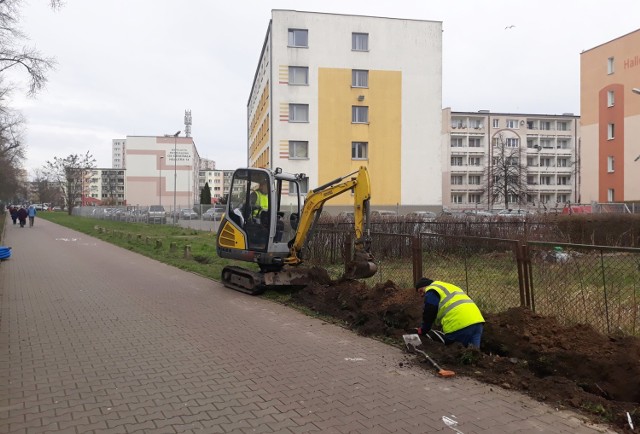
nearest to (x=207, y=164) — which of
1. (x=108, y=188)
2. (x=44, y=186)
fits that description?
(x=108, y=188)

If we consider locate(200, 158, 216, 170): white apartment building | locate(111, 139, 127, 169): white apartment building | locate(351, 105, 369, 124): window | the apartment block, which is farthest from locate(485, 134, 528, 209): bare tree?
locate(111, 139, 127, 169): white apartment building

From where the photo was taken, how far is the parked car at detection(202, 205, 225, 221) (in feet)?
122

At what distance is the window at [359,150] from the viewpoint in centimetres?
4372

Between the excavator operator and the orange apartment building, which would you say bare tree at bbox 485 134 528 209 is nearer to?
the orange apartment building

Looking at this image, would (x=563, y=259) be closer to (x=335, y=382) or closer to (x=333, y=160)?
(x=335, y=382)

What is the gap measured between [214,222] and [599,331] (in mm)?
32289

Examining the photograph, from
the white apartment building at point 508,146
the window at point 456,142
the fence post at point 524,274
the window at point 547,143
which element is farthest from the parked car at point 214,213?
the window at point 547,143

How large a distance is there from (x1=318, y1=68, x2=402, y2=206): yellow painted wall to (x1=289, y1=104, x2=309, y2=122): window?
1114 mm

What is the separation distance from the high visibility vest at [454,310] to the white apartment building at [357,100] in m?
36.3

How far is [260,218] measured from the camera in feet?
36.1

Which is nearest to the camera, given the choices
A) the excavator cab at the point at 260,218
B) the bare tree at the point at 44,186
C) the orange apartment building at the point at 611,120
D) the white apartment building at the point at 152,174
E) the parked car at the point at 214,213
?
the excavator cab at the point at 260,218

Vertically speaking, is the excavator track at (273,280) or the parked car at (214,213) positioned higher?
the parked car at (214,213)

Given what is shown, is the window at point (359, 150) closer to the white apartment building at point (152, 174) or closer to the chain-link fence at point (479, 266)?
the chain-link fence at point (479, 266)

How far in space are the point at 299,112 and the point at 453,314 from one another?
38.7 meters
